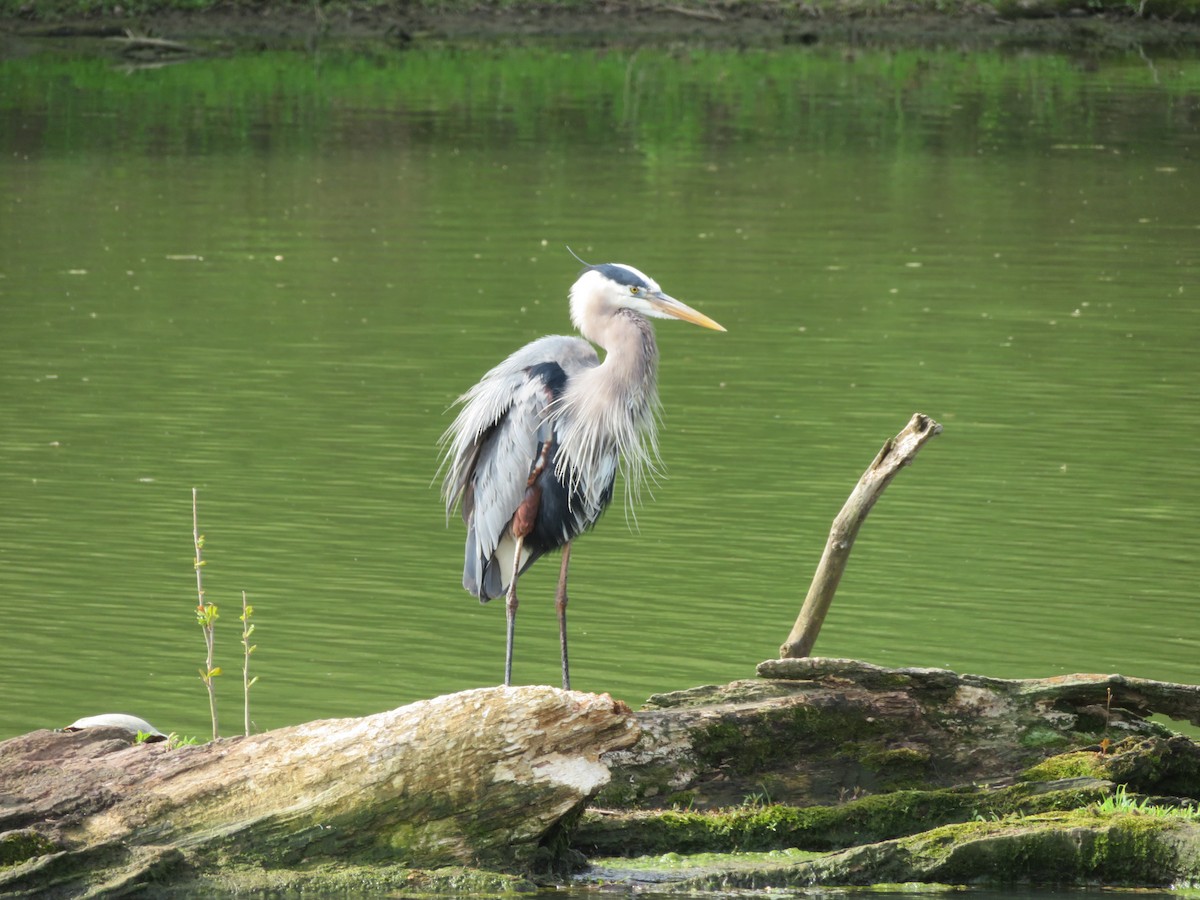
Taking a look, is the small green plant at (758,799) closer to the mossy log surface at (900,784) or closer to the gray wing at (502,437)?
the mossy log surface at (900,784)

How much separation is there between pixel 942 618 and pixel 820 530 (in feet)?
4.99

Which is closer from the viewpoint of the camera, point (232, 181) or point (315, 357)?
point (315, 357)

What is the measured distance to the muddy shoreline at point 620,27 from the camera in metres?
41.0

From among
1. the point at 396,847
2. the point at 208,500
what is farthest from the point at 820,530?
the point at 396,847

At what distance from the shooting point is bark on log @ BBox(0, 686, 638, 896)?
5184mm

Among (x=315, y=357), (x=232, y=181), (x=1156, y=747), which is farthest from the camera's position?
(x=232, y=181)

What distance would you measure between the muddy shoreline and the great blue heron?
34.6m

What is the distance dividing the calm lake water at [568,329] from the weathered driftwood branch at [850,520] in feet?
6.31

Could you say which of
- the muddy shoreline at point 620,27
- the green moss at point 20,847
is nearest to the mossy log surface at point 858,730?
the green moss at point 20,847

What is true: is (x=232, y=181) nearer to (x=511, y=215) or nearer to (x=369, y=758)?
(x=511, y=215)

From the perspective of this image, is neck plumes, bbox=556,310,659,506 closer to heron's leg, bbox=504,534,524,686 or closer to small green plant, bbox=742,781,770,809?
heron's leg, bbox=504,534,524,686

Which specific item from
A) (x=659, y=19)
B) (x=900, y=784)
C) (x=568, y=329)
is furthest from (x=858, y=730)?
(x=659, y=19)

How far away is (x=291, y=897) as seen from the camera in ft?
17.0

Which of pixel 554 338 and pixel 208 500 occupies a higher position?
pixel 554 338
